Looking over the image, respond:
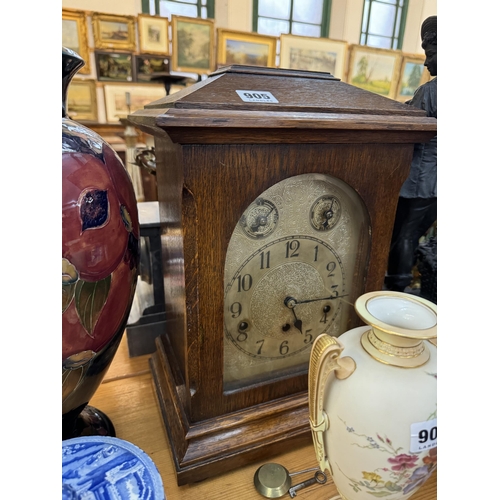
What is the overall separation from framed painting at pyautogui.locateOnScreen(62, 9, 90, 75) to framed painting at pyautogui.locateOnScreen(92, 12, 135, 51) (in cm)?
8

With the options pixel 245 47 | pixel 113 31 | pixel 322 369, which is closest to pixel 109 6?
pixel 113 31

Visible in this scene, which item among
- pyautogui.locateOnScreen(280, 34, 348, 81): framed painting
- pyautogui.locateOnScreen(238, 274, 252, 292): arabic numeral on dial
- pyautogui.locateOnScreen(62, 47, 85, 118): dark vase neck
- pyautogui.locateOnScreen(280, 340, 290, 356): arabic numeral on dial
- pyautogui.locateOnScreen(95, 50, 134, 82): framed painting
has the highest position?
pyautogui.locateOnScreen(280, 34, 348, 81): framed painting

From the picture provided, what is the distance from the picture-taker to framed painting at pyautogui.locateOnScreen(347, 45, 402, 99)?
2645 millimetres

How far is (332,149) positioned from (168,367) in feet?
1.69

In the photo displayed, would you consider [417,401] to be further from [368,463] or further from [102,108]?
[102,108]

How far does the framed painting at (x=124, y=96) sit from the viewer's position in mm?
2945

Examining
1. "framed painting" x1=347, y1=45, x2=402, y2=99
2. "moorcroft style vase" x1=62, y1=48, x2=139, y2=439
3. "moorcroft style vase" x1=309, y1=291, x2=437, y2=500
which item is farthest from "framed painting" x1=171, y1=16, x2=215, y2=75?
"moorcroft style vase" x1=309, y1=291, x2=437, y2=500

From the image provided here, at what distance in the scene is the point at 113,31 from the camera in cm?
274

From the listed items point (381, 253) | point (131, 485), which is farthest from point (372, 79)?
point (131, 485)

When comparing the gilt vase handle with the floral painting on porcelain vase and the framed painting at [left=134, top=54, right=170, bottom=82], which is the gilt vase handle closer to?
the floral painting on porcelain vase

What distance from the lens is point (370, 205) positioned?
1.94 feet

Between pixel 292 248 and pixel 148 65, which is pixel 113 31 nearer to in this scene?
pixel 148 65

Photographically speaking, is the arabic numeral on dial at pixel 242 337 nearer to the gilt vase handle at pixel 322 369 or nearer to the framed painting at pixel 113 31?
the gilt vase handle at pixel 322 369

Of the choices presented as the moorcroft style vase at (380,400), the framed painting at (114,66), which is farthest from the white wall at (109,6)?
the moorcroft style vase at (380,400)
